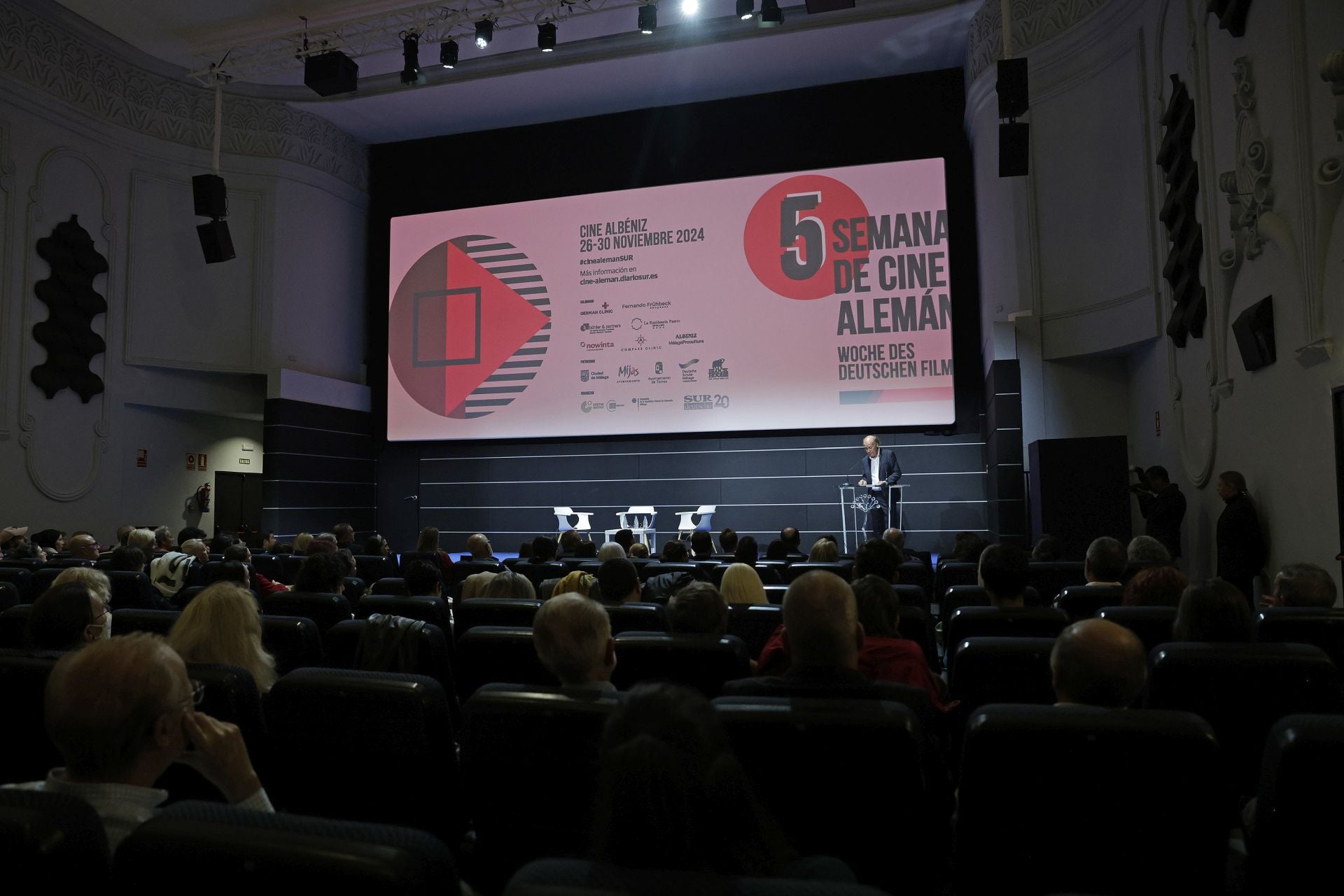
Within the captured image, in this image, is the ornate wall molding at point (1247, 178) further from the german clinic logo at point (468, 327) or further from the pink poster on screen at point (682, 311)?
the german clinic logo at point (468, 327)

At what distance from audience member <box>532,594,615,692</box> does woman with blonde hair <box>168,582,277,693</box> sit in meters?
0.79

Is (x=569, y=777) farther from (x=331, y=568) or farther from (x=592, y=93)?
(x=592, y=93)

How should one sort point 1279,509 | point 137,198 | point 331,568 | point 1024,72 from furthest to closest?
point 137,198
point 1024,72
point 1279,509
point 331,568

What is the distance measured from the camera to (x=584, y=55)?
1059 cm

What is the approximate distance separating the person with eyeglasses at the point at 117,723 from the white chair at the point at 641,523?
31.7 ft

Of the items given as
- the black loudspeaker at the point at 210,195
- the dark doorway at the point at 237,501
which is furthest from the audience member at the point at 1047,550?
the dark doorway at the point at 237,501

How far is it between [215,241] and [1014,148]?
8294 millimetres

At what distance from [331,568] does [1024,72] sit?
650 cm

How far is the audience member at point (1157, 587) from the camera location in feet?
9.43

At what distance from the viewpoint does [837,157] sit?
35.7ft

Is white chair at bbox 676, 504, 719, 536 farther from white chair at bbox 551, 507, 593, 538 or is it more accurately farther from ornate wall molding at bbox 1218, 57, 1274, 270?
ornate wall molding at bbox 1218, 57, 1274, 270

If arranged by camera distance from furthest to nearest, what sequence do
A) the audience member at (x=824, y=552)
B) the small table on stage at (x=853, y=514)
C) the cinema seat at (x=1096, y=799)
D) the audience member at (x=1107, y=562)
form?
the small table on stage at (x=853, y=514), the audience member at (x=824, y=552), the audience member at (x=1107, y=562), the cinema seat at (x=1096, y=799)

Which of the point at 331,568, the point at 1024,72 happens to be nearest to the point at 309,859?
the point at 331,568

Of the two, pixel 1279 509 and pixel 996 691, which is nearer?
pixel 996 691
